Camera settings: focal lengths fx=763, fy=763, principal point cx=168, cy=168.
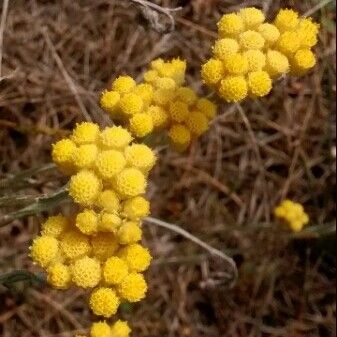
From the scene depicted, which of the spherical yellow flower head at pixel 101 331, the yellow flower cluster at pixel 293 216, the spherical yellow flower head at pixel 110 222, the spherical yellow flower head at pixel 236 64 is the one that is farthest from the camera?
the yellow flower cluster at pixel 293 216

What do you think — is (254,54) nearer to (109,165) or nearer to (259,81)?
(259,81)

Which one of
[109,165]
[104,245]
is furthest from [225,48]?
[104,245]

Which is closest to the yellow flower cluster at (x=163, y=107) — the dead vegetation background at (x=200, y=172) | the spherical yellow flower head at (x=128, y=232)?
the spherical yellow flower head at (x=128, y=232)

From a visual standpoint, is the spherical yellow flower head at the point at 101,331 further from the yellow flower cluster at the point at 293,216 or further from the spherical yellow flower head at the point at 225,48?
the yellow flower cluster at the point at 293,216

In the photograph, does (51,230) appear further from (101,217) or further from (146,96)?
(146,96)

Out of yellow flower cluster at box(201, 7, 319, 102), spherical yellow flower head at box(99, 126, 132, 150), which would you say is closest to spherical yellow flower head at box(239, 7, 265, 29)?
yellow flower cluster at box(201, 7, 319, 102)

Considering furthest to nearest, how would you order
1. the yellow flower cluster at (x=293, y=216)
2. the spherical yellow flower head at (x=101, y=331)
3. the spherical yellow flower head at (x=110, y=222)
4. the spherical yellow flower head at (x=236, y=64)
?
the yellow flower cluster at (x=293, y=216)
the spherical yellow flower head at (x=101, y=331)
the spherical yellow flower head at (x=236, y=64)
the spherical yellow flower head at (x=110, y=222)

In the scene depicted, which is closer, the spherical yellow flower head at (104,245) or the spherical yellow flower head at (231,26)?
the spherical yellow flower head at (104,245)
